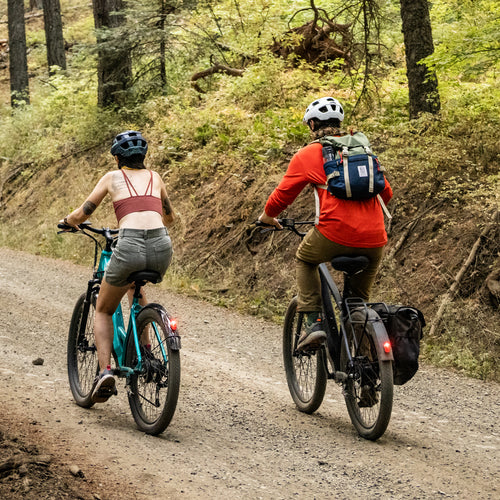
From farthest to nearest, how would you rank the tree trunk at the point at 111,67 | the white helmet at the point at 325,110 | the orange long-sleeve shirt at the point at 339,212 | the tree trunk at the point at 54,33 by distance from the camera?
1. the tree trunk at the point at 54,33
2. the tree trunk at the point at 111,67
3. the white helmet at the point at 325,110
4. the orange long-sleeve shirt at the point at 339,212

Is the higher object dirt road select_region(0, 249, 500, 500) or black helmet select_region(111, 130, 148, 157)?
black helmet select_region(111, 130, 148, 157)

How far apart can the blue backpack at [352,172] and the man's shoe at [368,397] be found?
1.46 metres

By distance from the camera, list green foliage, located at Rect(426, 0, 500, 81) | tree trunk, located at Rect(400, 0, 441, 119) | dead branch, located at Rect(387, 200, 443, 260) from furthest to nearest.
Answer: tree trunk, located at Rect(400, 0, 441, 119)
dead branch, located at Rect(387, 200, 443, 260)
green foliage, located at Rect(426, 0, 500, 81)

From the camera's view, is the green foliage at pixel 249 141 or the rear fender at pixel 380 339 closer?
the rear fender at pixel 380 339

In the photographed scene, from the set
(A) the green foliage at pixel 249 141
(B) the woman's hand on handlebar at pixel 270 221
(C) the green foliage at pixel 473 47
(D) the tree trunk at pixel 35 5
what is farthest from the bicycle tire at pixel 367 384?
(D) the tree trunk at pixel 35 5

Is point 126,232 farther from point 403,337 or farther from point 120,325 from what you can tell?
point 403,337

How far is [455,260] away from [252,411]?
14.4 ft

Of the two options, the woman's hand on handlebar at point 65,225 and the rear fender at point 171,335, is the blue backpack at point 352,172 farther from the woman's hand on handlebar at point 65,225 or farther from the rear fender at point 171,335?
the woman's hand on handlebar at point 65,225

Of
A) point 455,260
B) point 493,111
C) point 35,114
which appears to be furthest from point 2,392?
point 35,114

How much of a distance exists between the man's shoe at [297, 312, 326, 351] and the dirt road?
27.0 inches

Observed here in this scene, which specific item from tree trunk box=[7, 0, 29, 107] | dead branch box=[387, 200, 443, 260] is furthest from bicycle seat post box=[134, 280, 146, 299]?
tree trunk box=[7, 0, 29, 107]

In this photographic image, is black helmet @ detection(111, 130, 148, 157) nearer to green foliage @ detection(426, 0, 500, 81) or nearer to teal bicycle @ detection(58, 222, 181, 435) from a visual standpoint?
teal bicycle @ detection(58, 222, 181, 435)

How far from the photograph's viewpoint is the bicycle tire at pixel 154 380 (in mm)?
5375

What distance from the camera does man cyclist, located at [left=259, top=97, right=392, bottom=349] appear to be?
5.79 m
